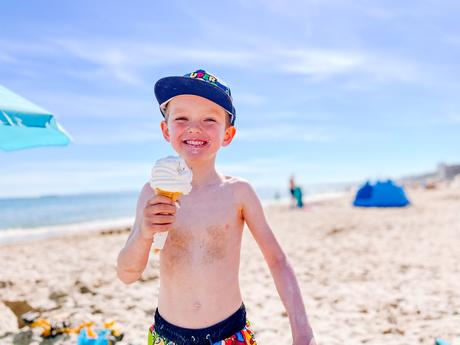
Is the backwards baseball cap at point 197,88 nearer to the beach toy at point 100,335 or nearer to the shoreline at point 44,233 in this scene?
the beach toy at point 100,335

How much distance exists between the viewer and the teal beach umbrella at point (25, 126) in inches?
121

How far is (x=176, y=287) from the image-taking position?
1862 millimetres

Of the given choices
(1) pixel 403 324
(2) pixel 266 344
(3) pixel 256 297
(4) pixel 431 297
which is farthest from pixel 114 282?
(4) pixel 431 297

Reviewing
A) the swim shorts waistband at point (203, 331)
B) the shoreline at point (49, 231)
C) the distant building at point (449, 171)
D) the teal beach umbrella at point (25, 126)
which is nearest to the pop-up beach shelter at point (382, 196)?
the shoreline at point (49, 231)

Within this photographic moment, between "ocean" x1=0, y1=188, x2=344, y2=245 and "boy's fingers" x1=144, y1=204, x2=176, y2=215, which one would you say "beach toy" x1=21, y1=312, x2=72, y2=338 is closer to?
"boy's fingers" x1=144, y1=204, x2=176, y2=215

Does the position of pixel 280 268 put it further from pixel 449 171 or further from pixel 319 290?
pixel 449 171

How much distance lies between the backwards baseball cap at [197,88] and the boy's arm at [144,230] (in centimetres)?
53

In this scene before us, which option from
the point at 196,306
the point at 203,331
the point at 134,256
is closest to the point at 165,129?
the point at 134,256

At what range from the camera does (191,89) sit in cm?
180

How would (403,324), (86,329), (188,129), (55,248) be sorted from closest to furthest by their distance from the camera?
1. (188,129)
2. (86,329)
3. (403,324)
4. (55,248)

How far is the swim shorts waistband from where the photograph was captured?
1.79 m

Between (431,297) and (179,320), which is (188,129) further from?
(431,297)

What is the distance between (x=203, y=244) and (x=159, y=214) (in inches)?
15.6

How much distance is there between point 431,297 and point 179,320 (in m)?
3.89
